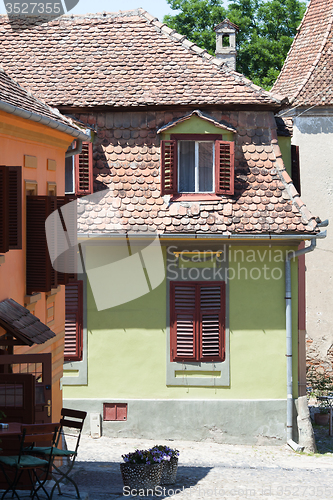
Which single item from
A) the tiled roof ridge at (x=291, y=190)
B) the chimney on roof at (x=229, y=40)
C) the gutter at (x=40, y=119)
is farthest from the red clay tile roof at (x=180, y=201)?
the chimney on roof at (x=229, y=40)

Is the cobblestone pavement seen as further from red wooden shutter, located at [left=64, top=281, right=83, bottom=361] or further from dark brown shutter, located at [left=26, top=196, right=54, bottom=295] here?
dark brown shutter, located at [left=26, top=196, right=54, bottom=295]

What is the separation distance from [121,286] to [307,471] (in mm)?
5076

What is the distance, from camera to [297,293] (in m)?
14.5

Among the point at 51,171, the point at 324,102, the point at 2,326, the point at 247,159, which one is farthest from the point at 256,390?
the point at 324,102

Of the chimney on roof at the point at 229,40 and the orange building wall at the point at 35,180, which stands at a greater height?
the chimney on roof at the point at 229,40

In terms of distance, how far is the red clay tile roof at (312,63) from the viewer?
70.4ft

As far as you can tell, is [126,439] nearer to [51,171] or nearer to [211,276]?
[211,276]

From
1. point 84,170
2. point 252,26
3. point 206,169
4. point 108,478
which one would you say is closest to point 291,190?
point 206,169

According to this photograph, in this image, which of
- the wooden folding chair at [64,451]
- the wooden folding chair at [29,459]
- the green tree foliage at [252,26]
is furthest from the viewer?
the green tree foliage at [252,26]

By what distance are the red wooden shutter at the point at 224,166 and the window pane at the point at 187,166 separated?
557mm

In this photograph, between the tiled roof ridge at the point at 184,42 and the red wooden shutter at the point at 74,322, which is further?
the tiled roof ridge at the point at 184,42

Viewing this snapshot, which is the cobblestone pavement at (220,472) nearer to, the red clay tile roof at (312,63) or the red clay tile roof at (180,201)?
the red clay tile roof at (180,201)

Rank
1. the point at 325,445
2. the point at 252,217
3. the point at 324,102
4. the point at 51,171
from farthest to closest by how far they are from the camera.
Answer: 1. the point at 324,102
2. the point at 325,445
3. the point at 252,217
4. the point at 51,171

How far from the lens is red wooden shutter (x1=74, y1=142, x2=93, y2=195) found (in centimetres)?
1464
